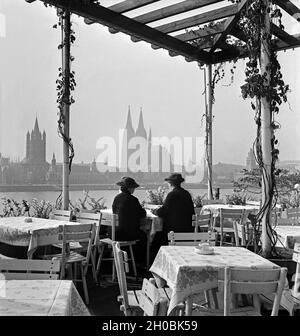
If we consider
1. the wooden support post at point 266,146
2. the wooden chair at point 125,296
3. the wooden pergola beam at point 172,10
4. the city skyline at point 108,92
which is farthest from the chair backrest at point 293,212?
the wooden chair at point 125,296

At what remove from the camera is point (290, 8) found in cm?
642

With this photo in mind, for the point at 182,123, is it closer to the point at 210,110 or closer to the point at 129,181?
the point at 210,110

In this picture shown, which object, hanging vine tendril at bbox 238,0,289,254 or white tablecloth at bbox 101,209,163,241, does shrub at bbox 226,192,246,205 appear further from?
A: hanging vine tendril at bbox 238,0,289,254

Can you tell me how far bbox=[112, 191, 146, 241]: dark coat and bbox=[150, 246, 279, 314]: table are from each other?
2.01 m

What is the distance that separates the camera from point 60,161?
6.56m

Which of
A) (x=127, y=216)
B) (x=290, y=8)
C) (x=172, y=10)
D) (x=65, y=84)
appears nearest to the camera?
(x=127, y=216)

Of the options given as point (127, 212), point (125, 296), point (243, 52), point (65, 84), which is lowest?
point (125, 296)

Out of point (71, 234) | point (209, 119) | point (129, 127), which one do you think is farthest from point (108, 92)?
point (71, 234)

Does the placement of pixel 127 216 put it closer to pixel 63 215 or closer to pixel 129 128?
pixel 63 215

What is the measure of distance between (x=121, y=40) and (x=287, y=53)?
2965 millimetres

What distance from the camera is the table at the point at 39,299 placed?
2.11m

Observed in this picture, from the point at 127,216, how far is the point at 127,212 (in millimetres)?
51

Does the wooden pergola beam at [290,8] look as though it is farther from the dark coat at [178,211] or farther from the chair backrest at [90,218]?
the chair backrest at [90,218]

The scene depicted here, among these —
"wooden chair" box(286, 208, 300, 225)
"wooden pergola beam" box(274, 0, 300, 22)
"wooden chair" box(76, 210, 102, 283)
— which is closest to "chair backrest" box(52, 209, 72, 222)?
"wooden chair" box(76, 210, 102, 283)
